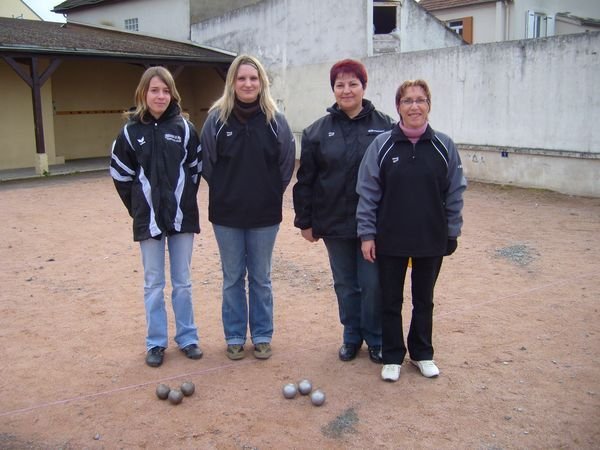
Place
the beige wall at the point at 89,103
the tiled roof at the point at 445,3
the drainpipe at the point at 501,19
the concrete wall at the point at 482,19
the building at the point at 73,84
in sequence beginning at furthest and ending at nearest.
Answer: the tiled roof at the point at 445,3 → the concrete wall at the point at 482,19 → the drainpipe at the point at 501,19 → the beige wall at the point at 89,103 → the building at the point at 73,84

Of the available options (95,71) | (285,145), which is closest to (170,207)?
(285,145)

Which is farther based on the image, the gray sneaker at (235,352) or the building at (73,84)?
the building at (73,84)

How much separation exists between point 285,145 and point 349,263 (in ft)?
2.97

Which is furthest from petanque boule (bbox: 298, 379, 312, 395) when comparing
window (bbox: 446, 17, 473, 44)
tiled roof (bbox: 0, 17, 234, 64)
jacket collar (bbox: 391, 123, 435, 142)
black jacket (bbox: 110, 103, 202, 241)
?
window (bbox: 446, 17, 473, 44)

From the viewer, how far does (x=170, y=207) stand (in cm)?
411

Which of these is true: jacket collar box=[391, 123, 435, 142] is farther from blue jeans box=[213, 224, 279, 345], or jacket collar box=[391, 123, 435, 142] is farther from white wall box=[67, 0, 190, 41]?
white wall box=[67, 0, 190, 41]

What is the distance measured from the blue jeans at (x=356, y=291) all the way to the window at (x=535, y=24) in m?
20.4

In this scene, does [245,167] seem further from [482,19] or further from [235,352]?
[482,19]

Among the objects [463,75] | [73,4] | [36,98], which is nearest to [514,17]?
[463,75]

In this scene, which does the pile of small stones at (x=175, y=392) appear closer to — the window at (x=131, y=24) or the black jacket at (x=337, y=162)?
the black jacket at (x=337, y=162)

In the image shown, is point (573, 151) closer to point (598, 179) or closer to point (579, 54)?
point (598, 179)

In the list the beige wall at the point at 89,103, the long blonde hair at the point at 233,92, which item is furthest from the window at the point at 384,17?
the long blonde hair at the point at 233,92

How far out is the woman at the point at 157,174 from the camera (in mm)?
4094

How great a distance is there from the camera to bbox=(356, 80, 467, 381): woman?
3699 mm
